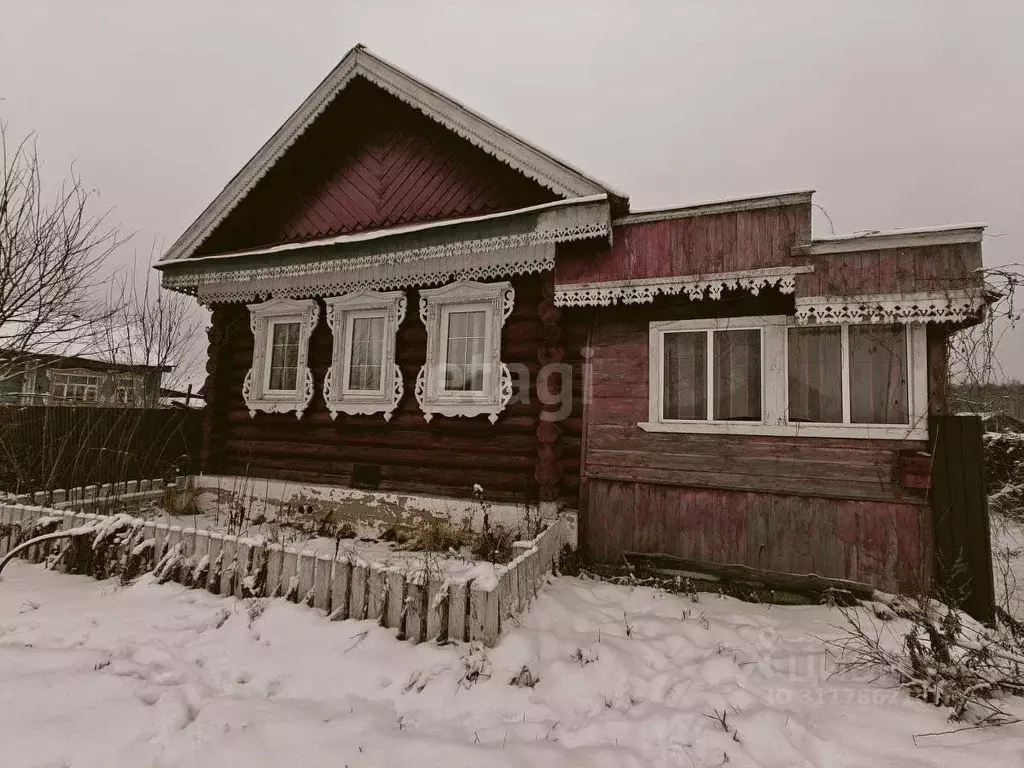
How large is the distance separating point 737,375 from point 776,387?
1.40 ft

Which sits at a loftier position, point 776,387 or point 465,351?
point 465,351

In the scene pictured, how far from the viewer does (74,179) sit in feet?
23.4

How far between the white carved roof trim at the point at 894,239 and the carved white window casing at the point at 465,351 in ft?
12.1

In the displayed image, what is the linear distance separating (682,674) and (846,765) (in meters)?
1.04

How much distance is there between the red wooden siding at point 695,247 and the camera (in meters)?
5.20

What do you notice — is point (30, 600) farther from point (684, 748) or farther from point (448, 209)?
point (448, 209)

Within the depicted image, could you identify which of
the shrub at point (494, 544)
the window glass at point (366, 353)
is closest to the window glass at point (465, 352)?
the window glass at point (366, 353)

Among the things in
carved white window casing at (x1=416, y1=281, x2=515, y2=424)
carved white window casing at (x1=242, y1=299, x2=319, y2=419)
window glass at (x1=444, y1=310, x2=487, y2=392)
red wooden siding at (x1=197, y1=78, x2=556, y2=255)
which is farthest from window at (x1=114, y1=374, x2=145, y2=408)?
window glass at (x1=444, y1=310, x2=487, y2=392)

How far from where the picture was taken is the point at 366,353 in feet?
26.6

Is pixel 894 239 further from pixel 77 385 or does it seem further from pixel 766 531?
pixel 77 385

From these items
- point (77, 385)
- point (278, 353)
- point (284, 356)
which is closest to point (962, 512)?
point (284, 356)

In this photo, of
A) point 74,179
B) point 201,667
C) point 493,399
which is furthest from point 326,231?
point 201,667

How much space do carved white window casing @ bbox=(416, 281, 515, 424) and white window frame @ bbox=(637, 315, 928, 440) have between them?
80.5 inches

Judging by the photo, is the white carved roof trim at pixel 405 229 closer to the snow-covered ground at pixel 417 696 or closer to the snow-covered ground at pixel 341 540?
the snow-covered ground at pixel 341 540
